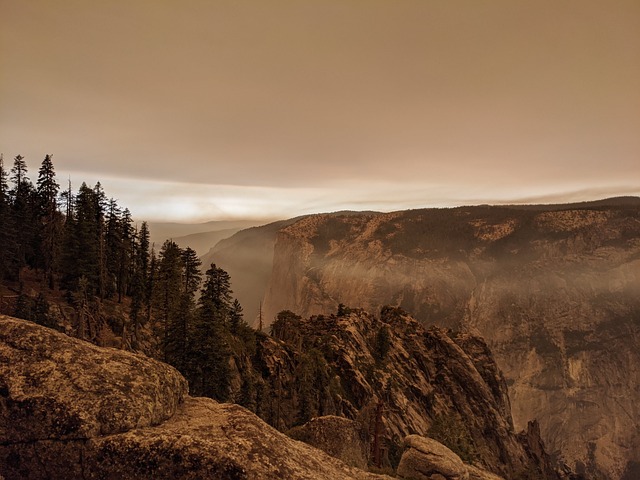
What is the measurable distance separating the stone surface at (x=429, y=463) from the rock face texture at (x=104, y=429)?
12871 millimetres

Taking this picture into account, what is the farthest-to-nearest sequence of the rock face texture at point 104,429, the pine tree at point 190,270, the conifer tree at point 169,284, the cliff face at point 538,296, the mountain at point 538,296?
the cliff face at point 538,296 < the mountain at point 538,296 < the pine tree at point 190,270 < the conifer tree at point 169,284 < the rock face texture at point 104,429

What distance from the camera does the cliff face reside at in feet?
388

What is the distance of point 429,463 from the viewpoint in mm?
17734

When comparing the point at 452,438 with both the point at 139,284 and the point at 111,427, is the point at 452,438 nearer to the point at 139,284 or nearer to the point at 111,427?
the point at 139,284

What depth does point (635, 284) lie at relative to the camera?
150 m

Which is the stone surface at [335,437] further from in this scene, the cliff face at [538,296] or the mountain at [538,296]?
the cliff face at [538,296]

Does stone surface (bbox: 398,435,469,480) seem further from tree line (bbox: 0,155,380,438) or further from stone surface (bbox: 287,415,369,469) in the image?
tree line (bbox: 0,155,380,438)

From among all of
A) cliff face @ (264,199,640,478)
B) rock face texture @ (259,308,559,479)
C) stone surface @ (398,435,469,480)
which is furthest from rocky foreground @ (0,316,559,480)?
cliff face @ (264,199,640,478)

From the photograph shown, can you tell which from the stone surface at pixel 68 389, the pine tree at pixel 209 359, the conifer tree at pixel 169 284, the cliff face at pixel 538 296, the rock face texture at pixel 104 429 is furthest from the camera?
the cliff face at pixel 538 296

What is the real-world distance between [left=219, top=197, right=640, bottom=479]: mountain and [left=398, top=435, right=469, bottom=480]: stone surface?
11906 cm

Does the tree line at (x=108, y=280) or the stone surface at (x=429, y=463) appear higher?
the tree line at (x=108, y=280)

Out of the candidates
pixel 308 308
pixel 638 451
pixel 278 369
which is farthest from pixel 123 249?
pixel 638 451

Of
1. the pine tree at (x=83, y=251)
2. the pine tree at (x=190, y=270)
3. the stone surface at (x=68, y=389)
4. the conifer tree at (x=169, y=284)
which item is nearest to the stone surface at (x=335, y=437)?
the stone surface at (x=68, y=389)

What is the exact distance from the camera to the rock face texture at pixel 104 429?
237 inches
